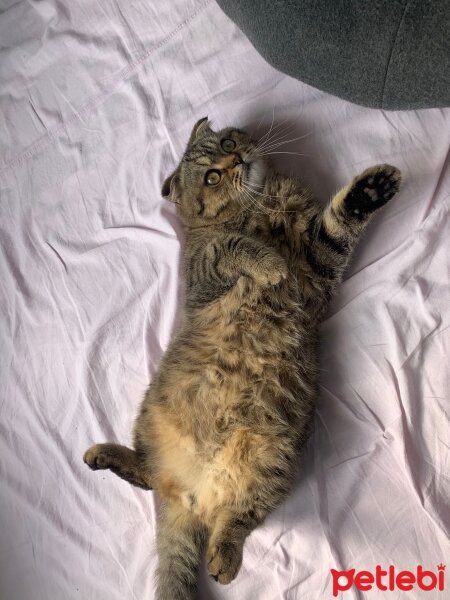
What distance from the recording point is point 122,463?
1399mm

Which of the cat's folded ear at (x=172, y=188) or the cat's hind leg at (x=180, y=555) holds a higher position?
the cat's folded ear at (x=172, y=188)

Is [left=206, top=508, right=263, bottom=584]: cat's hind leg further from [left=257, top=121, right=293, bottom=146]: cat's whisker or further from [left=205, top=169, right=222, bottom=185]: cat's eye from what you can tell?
[left=257, top=121, right=293, bottom=146]: cat's whisker

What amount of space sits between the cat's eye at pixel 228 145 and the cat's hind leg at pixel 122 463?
36.5 inches

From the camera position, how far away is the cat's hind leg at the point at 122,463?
55.1 inches

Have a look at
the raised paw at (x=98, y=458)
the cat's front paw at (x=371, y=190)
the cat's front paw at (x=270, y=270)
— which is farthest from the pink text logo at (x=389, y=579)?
the cat's front paw at (x=371, y=190)

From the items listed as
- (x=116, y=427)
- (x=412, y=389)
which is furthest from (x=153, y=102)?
(x=412, y=389)

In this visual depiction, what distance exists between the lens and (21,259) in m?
1.72

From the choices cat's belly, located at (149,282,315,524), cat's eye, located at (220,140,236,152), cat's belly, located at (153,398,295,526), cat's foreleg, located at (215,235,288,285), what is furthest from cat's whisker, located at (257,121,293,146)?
cat's belly, located at (153,398,295,526)

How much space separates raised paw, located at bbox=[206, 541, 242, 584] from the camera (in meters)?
1.21

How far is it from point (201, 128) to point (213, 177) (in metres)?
0.20

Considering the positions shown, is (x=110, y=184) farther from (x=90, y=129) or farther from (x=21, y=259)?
(x=21, y=259)

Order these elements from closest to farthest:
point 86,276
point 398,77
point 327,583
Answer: point 398,77, point 327,583, point 86,276

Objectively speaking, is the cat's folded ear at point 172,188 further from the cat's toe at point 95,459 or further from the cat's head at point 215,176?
the cat's toe at point 95,459

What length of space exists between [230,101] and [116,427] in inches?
44.0
